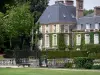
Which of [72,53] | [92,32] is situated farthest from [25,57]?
[92,32]

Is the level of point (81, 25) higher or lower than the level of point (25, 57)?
higher

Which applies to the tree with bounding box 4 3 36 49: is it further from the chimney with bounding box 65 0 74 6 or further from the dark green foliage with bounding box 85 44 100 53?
the chimney with bounding box 65 0 74 6

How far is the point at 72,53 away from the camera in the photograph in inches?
2245

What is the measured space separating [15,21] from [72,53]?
36.3 feet

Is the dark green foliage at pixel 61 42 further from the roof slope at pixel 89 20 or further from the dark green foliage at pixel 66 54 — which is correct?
the dark green foliage at pixel 66 54

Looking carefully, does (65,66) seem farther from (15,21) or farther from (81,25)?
(81,25)

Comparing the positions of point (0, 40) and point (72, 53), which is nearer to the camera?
point (0, 40)

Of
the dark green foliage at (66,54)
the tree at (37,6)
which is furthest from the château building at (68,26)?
the dark green foliage at (66,54)

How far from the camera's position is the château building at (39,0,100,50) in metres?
66.1

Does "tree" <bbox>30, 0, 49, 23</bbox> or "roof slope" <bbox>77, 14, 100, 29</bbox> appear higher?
"tree" <bbox>30, 0, 49, 23</bbox>

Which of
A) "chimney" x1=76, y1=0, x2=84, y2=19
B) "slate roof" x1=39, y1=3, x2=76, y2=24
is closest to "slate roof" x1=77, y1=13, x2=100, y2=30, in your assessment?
"chimney" x1=76, y1=0, x2=84, y2=19

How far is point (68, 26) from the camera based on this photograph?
70.5 meters

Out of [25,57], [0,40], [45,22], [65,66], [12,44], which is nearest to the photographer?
[65,66]

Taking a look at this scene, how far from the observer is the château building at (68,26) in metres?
66.1
